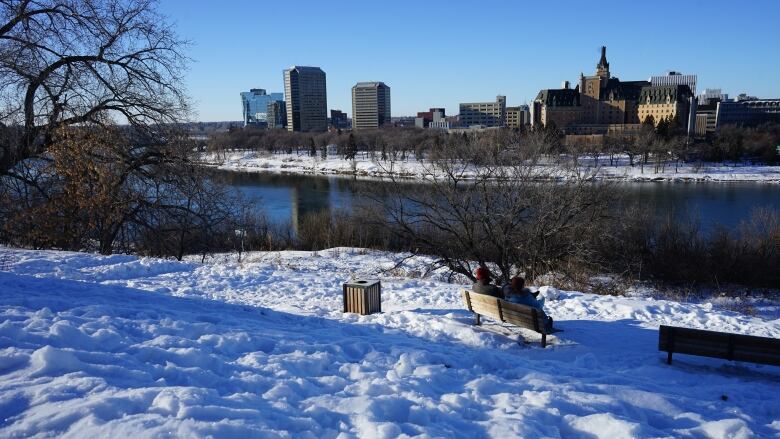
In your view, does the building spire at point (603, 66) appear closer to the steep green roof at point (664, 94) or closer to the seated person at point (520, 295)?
the steep green roof at point (664, 94)

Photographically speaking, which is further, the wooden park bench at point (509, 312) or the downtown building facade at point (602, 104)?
the downtown building facade at point (602, 104)

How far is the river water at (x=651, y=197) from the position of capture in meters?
32.5

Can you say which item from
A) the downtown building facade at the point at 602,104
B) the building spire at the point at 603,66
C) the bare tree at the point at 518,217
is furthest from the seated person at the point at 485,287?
the building spire at the point at 603,66

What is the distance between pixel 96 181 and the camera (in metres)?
14.9

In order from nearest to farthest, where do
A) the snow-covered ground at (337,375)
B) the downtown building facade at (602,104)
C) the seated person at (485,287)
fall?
the snow-covered ground at (337,375), the seated person at (485,287), the downtown building facade at (602,104)

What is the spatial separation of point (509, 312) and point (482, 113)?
190247mm

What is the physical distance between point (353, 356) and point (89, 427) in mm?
2972

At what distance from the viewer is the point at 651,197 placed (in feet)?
127

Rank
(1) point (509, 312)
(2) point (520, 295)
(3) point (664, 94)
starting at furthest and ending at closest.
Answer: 1. (3) point (664, 94)
2. (2) point (520, 295)
3. (1) point (509, 312)

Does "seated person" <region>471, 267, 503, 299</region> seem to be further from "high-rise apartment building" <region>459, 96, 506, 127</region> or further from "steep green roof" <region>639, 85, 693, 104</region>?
"high-rise apartment building" <region>459, 96, 506, 127</region>

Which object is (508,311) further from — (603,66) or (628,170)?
(603,66)

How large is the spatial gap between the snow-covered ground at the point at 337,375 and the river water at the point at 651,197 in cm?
2073

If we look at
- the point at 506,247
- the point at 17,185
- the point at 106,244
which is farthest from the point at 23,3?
the point at 506,247

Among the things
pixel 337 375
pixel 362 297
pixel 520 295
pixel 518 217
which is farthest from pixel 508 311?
pixel 518 217
